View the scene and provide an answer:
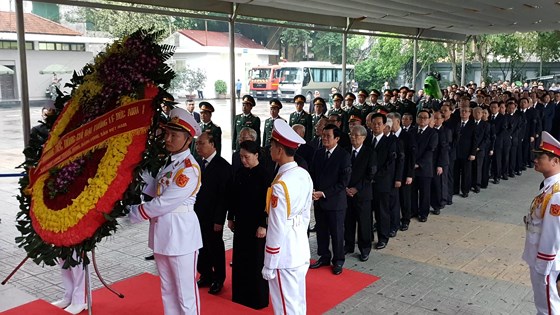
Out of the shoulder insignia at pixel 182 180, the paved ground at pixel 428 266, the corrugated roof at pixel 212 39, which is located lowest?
the paved ground at pixel 428 266

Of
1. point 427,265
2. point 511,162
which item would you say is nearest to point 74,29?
point 427,265

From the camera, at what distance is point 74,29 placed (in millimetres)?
9312

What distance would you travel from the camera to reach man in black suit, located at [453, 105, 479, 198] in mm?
8211

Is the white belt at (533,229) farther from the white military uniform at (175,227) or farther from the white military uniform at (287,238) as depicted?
the white military uniform at (175,227)

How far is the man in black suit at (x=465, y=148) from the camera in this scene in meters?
8.21

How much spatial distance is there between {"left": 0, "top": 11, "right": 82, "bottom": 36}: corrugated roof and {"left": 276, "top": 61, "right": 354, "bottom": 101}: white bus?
494 inches

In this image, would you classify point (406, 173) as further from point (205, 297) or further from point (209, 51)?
point (209, 51)

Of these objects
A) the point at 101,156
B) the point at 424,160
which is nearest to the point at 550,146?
the point at 101,156

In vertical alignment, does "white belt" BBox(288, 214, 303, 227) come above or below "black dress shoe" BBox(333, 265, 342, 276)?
above

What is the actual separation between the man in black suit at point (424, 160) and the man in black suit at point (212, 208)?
3.37m

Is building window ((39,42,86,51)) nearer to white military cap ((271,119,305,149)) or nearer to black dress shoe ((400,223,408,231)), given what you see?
black dress shoe ((400,223,408,231))

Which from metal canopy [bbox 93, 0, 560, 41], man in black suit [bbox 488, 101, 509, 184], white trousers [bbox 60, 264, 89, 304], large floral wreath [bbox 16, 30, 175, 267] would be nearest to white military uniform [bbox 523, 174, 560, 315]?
large floral wreath [bbox 16, 30, 175, 267]

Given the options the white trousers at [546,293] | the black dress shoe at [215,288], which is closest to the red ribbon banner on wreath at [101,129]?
the black dress shoe at [215,288]

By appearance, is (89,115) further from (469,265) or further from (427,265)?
(469,265)
